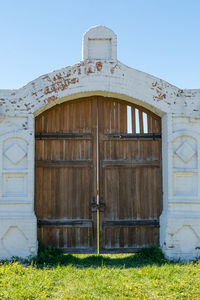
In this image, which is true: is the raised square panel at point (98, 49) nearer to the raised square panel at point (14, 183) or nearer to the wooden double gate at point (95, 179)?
the wooden double gate at point (95, 179)

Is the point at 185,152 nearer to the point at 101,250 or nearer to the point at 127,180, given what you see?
the point at 127,180

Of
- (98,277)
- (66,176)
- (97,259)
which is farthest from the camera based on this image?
(66,176)

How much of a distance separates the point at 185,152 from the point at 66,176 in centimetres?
223

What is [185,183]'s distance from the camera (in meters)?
6.80

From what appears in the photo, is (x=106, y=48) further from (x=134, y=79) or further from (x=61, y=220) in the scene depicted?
(x=61, y=220)

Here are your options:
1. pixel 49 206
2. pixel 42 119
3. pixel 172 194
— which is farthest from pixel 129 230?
pixel 42 119


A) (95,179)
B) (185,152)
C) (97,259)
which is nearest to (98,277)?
(97,259)

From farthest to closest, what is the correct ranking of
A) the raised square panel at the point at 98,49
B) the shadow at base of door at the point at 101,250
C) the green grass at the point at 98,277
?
the raised square panel at the point at 98,49 → the shadow at base of door at the point at 101,250 → the green grass at the point at 98,277

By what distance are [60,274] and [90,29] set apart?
4356 mm

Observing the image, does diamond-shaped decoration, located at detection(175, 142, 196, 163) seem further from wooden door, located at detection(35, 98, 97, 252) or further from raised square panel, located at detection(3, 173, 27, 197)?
raised square panel, located at detection(3, 173, 27, 197)

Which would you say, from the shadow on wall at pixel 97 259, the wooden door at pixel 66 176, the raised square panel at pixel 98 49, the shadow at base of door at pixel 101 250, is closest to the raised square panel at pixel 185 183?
the shadow on wall at pixel 97 259

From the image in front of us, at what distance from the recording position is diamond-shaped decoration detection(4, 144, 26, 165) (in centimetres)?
657

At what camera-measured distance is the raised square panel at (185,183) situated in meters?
6.77

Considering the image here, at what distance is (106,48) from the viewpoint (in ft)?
22.8
